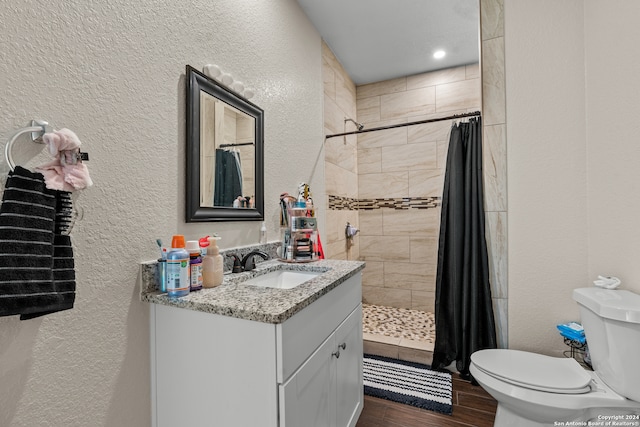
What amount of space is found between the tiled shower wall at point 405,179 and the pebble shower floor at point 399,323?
0.12 metres

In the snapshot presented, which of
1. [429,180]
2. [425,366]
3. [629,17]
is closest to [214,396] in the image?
[425,366]

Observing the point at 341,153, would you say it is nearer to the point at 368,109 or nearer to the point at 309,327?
the point at 368,109

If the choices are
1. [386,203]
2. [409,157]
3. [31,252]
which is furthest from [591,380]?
[409,157]

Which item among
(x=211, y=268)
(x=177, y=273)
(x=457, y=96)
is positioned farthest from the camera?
(x=457, y=96)

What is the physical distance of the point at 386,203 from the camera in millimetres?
3307

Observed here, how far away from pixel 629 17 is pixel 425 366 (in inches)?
89.7

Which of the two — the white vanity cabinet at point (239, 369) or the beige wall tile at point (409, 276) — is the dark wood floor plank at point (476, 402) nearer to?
the white vanity cabinet at point (239, 369)

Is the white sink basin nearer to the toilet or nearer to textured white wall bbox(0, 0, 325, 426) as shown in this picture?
textured white wall bbox(0, 0, 325, 426)

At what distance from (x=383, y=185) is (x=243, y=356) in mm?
2738

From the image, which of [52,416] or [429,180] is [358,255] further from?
[52,416]

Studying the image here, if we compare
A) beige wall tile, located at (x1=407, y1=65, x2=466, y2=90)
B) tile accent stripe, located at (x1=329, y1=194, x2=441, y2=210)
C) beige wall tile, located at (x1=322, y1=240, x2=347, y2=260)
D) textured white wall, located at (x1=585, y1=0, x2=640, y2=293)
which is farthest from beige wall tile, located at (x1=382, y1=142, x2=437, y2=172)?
textured white wall, located at (x1=585, y1=0, x2=640, y2=293)

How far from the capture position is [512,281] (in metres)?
1.81

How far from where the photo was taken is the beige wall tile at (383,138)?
323 centimetres

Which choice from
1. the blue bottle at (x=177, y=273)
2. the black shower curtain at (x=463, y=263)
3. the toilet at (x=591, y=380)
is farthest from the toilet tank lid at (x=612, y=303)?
the blue bottle at (x=177, y=273)
